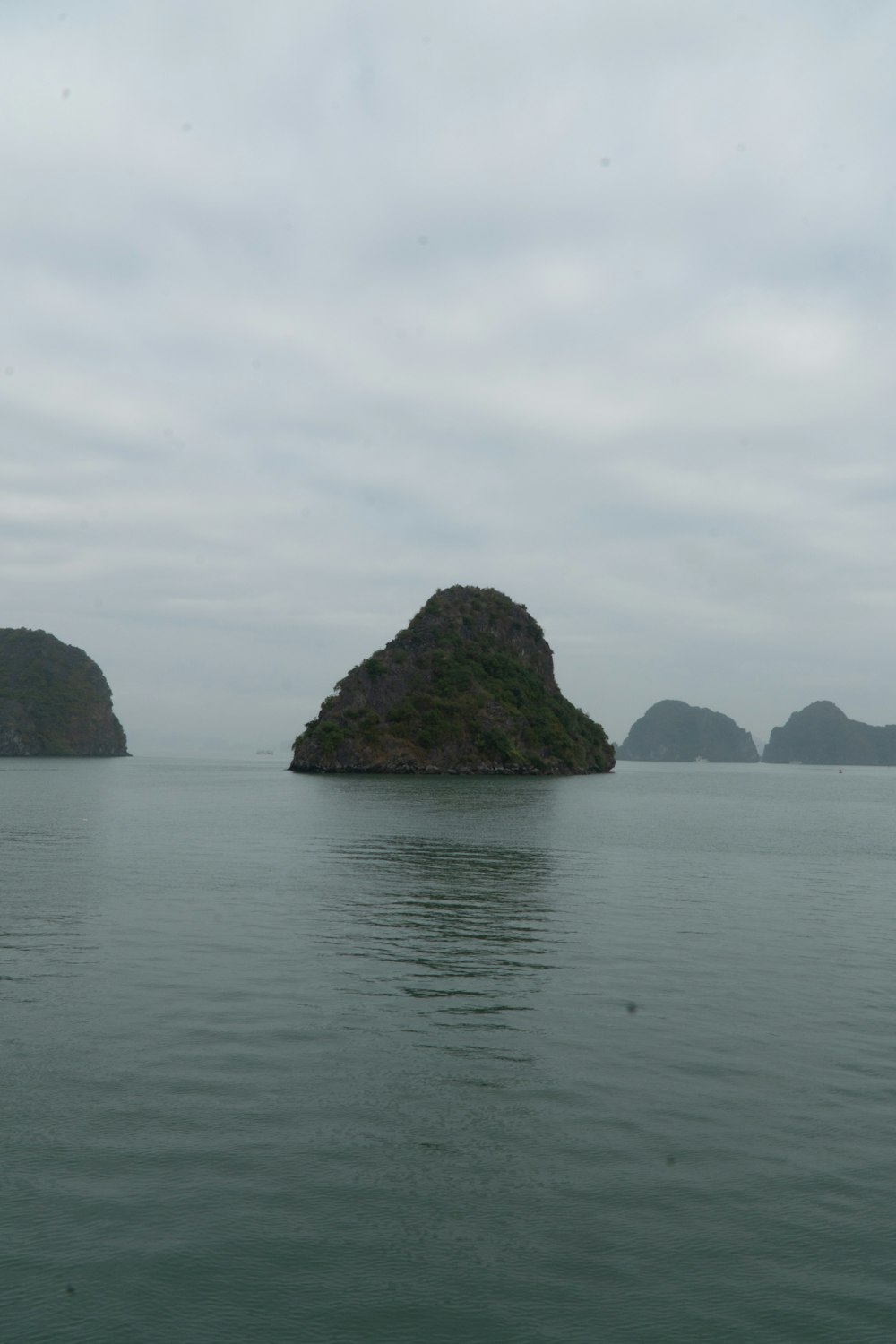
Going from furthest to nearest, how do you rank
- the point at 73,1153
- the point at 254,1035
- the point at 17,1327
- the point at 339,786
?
the point at 339,786 → the point at 254,1035 → the point at 73,1153 → the point at 17,1327

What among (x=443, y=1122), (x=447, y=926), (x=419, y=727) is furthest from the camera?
(x=419, y=727)

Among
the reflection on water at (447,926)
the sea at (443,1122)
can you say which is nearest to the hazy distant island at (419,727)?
the reflection on water at (447,926)

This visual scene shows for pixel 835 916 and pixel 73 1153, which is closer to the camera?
pixel 73 1153

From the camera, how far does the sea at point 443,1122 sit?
931 cm

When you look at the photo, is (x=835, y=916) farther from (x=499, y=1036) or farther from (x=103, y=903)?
(x=103, y=903)

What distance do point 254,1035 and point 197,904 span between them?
52.4 ft

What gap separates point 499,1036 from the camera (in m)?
17.8

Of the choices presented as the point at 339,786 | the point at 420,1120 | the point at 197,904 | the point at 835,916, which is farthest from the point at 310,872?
the point at 339,786

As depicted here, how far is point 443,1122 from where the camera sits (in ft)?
44.7

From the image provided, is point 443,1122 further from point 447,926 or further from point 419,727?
point 419,727

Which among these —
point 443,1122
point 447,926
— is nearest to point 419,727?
point 447,926

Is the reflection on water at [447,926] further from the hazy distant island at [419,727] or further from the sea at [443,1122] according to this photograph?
the hazy distant island at [419,727]

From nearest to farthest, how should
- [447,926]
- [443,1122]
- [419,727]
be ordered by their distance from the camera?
1. [443,1122]
2. [447,926]
3. [419,727]

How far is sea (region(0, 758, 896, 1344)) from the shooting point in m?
9.31
